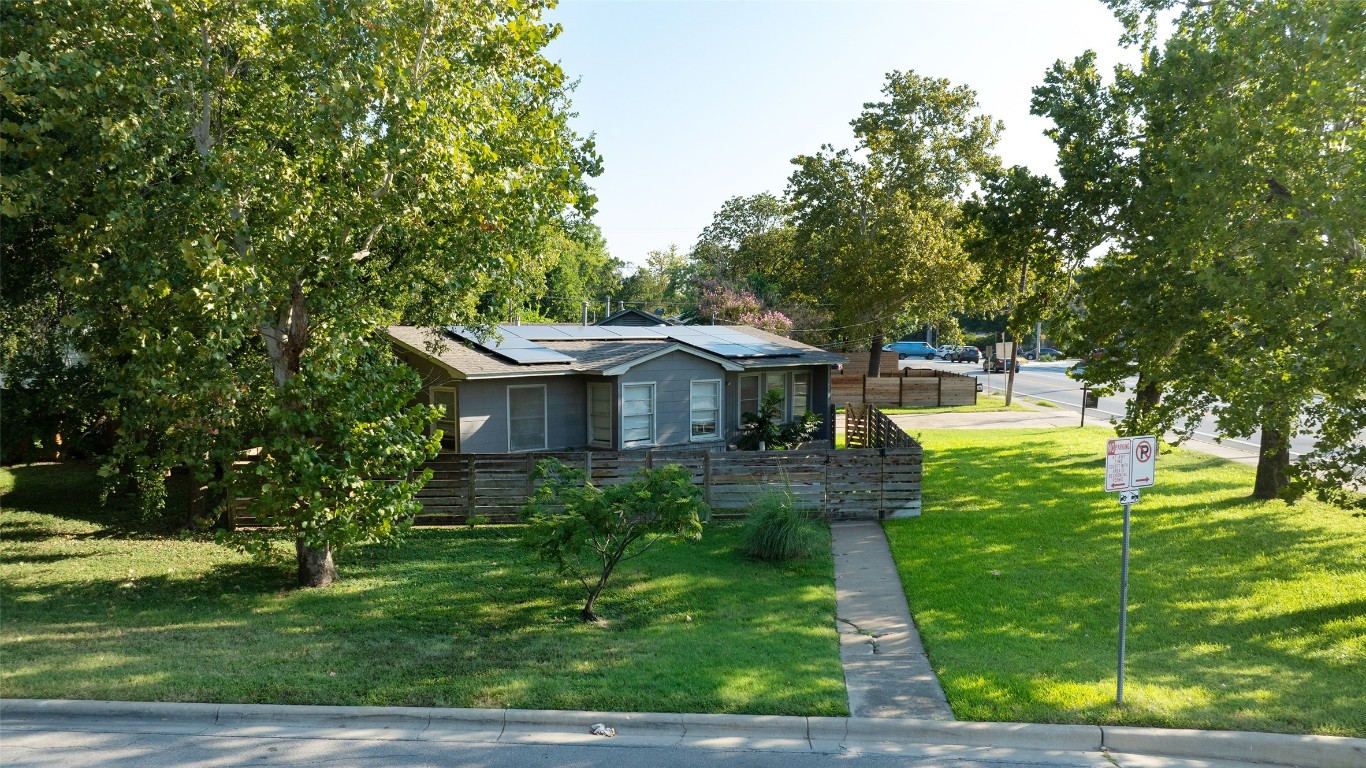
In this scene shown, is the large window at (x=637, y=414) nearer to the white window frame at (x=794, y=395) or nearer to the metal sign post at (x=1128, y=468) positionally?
the white window frame at (x=794, y=395)

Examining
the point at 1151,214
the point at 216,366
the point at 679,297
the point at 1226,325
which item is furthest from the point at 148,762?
the point at 679,297

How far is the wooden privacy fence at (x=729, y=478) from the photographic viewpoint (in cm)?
1625

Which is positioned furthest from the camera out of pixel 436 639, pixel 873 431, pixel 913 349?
pixel 913 349

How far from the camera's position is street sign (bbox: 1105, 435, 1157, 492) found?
327 inches

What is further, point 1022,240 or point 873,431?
point 873,431

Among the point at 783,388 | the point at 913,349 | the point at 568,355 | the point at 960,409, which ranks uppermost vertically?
the point at 913,349

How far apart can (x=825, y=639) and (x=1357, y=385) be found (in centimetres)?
630

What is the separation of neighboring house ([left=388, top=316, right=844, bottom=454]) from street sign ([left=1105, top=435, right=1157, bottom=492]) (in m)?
12.5

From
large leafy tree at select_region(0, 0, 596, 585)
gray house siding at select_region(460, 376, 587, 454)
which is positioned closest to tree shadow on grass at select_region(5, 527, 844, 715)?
large leafy tree at select_region(0, 0, 596, 585)

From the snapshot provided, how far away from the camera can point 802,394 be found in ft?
88.0

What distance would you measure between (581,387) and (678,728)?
1389 centimetres

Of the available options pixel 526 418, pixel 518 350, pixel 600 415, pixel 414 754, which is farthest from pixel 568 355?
pixel 414 754

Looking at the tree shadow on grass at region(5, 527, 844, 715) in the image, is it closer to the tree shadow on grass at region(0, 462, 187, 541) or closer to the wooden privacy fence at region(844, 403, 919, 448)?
the tree shadow on grass at region(0, 462, 187, 541)

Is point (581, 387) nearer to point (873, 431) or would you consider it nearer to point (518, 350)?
point (518, 350)
